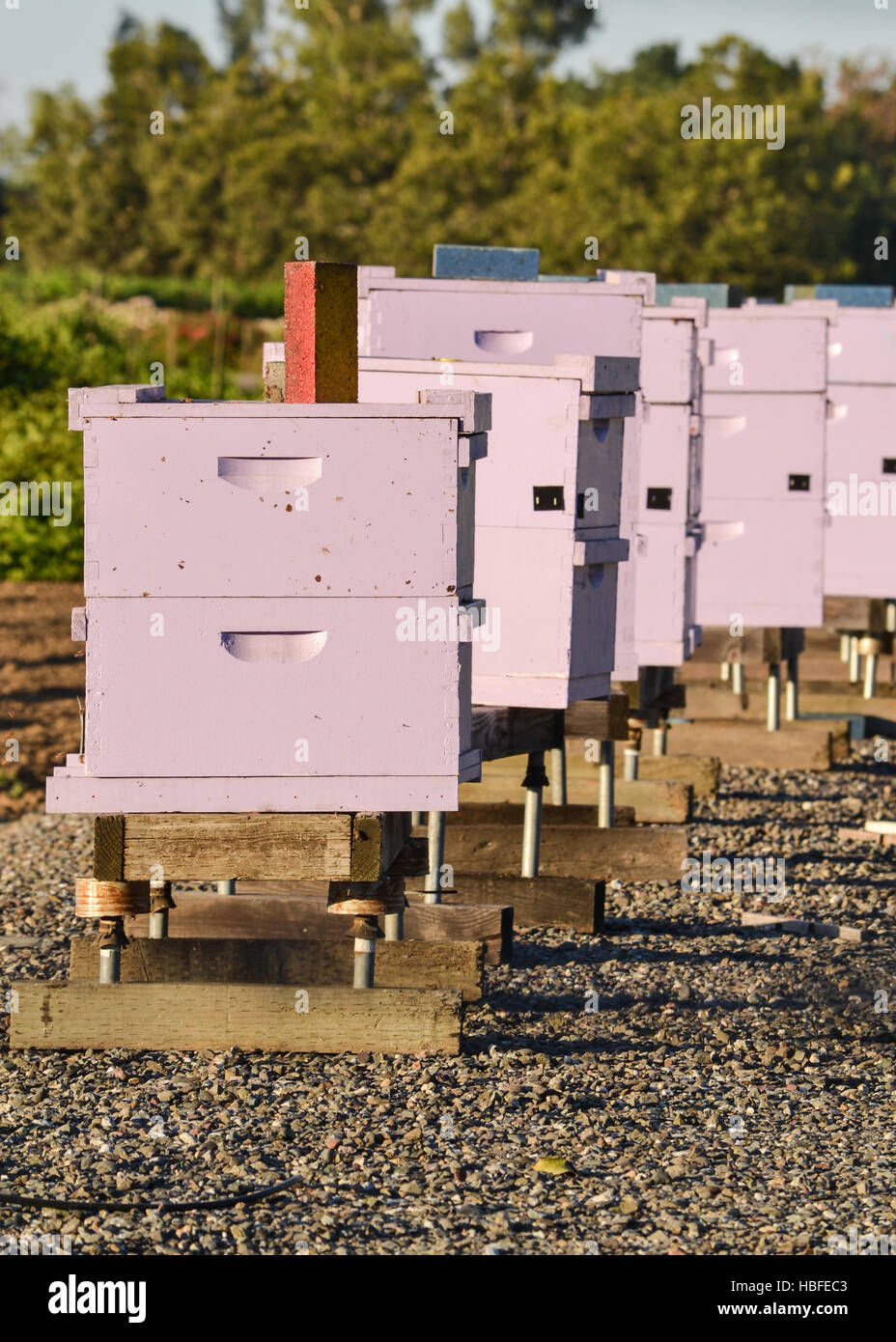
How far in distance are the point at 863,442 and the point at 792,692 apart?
1900mm

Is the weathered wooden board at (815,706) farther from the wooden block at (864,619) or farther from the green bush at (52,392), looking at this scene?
the green bush at (52,392)

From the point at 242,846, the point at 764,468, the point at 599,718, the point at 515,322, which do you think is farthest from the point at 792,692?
the point at 242,846

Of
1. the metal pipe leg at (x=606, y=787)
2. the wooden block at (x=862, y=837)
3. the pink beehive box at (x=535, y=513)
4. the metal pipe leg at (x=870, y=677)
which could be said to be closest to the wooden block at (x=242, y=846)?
the pink beehive box at (x=535, y=513)

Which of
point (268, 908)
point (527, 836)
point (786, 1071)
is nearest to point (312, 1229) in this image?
point (786, 1071)

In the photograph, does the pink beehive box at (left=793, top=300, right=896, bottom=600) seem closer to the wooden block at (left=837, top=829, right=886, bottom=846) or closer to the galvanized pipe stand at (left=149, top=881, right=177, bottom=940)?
the wooden block at (left=837, top=829, right=886, bottom=846)

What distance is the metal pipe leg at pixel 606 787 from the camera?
1030cm

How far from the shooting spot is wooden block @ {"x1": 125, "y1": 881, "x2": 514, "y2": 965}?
8602 millimetres

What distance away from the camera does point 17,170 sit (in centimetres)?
12825

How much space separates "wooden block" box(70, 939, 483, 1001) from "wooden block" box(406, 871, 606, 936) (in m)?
1.37

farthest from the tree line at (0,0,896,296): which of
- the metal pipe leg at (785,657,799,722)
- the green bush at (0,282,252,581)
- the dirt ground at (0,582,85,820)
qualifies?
the metal pipe leg at (785,657,799,722)

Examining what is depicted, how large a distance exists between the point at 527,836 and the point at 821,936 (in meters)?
1.40

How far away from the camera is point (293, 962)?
783cm

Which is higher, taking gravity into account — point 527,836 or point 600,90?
point 600,90
